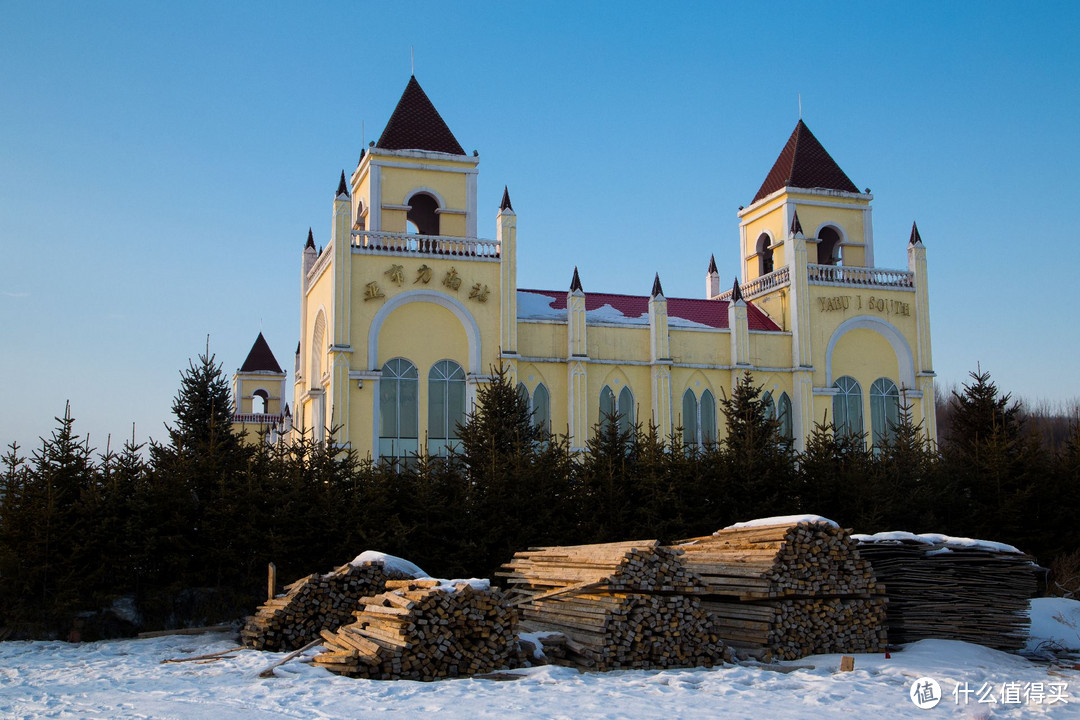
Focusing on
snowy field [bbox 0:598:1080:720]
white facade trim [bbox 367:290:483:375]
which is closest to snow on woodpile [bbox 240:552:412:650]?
snowy field [bbox 0:598:1080:720]

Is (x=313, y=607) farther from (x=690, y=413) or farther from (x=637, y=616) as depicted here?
(x=690, y=413)

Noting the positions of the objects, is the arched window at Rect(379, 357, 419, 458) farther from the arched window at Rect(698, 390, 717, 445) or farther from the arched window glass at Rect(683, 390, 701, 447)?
the arched window at Rect(698, 390, 717, 445)

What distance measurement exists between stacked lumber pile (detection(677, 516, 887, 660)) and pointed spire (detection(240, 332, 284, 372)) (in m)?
45.6

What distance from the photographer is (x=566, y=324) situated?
36.1 m

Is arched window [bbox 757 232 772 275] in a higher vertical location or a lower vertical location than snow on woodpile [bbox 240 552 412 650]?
higher

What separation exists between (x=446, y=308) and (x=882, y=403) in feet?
54.6

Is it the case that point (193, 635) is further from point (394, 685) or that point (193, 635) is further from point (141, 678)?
point (394, 685)

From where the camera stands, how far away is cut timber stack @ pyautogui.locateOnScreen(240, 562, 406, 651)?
16484 mm

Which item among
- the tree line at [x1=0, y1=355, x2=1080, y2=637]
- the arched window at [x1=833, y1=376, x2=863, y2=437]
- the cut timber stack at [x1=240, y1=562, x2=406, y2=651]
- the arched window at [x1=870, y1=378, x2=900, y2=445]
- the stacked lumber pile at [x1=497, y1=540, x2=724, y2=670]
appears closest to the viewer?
the stacked lumber pile at [x1=497, y1=540, x2=724, y2=670]

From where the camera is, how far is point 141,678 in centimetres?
1410

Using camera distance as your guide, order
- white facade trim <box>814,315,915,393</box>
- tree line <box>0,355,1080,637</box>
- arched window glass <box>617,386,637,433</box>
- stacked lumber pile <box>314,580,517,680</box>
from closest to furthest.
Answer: stacked lumber pile <box>314,580,517,680</box>, tree line <box>0,355,1080,637</box>, arched window glass <box>617,386,637,433</box>, white facade trim <box>814,315,915,393</box>

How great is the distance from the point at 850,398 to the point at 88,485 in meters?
27.7

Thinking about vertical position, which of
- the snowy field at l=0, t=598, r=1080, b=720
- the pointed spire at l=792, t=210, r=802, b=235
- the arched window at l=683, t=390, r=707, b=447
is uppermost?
the pointed spire at l=792, t=210, r=802, b=235

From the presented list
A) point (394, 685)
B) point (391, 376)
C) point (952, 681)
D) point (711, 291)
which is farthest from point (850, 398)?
point (394, 685)
